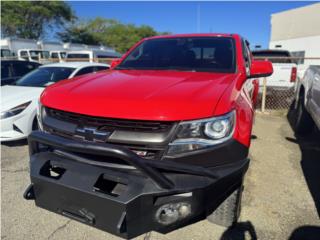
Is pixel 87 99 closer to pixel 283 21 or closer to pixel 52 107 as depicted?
pixel 52 107

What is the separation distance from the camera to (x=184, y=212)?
1.98m

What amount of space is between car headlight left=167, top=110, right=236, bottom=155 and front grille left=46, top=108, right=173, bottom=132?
11 centimetres

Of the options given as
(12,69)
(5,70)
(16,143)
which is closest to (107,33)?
(12,69)

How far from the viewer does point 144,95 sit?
84.7 inches

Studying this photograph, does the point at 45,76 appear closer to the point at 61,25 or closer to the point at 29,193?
the point at 29,193

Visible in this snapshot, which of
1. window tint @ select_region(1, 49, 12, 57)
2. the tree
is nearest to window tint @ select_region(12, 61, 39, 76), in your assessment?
window tint @ select_region(1, 49, 12, 57)

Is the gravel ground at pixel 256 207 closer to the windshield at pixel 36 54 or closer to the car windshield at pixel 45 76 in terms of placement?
the car windshield at pixel 45 76

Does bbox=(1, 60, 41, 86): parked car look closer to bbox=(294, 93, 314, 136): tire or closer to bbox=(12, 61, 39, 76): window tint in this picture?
bbox=(12, 61, 39, 76): window tint

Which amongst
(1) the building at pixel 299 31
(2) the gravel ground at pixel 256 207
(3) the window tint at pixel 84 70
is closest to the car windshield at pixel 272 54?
(2) the gravel ground at pixel 256 207

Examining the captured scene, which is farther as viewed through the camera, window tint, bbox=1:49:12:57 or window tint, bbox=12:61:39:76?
window tint, bbox=1:49:12:57

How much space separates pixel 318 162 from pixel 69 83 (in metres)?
3.91

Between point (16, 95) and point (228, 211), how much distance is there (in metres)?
4.17

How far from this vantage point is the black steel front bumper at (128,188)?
184 cm

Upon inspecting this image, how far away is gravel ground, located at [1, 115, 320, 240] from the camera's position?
266 cm
